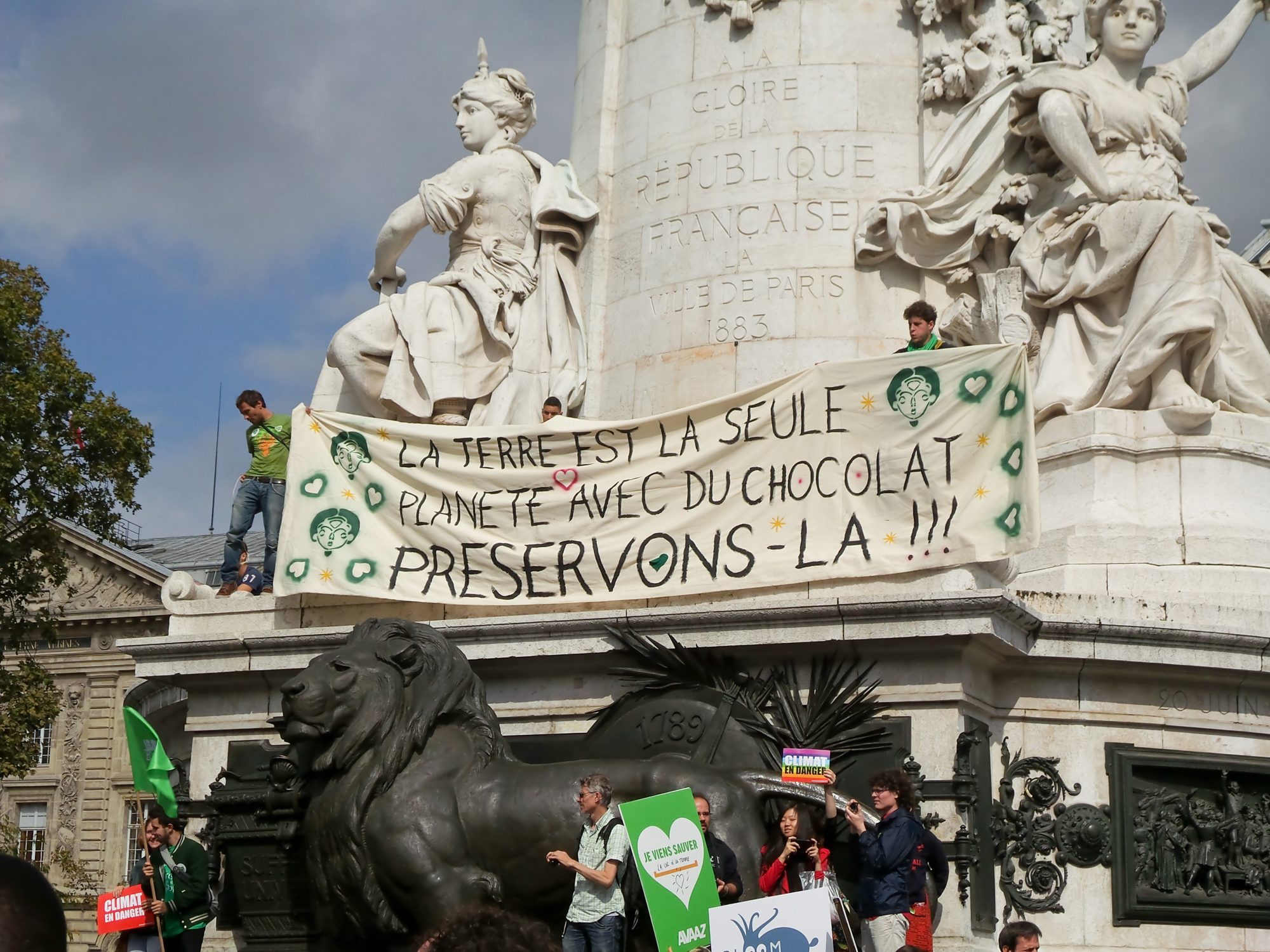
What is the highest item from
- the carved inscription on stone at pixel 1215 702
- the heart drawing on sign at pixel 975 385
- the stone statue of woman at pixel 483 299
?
the stone statue of woman at pixel 483 299

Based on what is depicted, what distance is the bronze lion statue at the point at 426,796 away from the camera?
10992mm

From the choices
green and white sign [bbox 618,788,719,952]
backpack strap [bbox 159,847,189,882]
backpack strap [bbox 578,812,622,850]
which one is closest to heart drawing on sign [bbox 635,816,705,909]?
green and white sign [bbox 618,788,719,952]

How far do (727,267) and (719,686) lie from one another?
5078 millimetres

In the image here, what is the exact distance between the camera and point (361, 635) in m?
11.7

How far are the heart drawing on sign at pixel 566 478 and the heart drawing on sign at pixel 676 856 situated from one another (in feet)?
15.2

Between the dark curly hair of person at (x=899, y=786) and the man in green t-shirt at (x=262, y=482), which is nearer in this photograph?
the dark curly hair of person at (x=899, y=786)

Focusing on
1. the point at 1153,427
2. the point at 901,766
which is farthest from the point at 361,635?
the point at 1153,427

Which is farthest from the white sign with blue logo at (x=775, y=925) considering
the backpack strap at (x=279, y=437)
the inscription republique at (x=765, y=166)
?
the inscription republique at (x=765, y=166)

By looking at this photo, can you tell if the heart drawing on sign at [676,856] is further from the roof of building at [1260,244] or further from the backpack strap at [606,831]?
the roof of building at [1260,244]

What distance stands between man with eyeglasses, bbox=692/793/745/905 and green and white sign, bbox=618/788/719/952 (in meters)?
0.28

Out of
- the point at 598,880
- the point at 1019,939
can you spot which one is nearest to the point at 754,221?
the point at 598,880

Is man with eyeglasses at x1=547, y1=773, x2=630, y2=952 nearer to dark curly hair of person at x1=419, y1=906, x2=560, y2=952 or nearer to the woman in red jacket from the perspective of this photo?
the woman in red jacket

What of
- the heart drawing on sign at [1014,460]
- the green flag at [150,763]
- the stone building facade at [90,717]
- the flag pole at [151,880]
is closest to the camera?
the flag pole at [151,880]

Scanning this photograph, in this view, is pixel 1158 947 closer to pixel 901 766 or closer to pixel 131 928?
pixel 901 766
